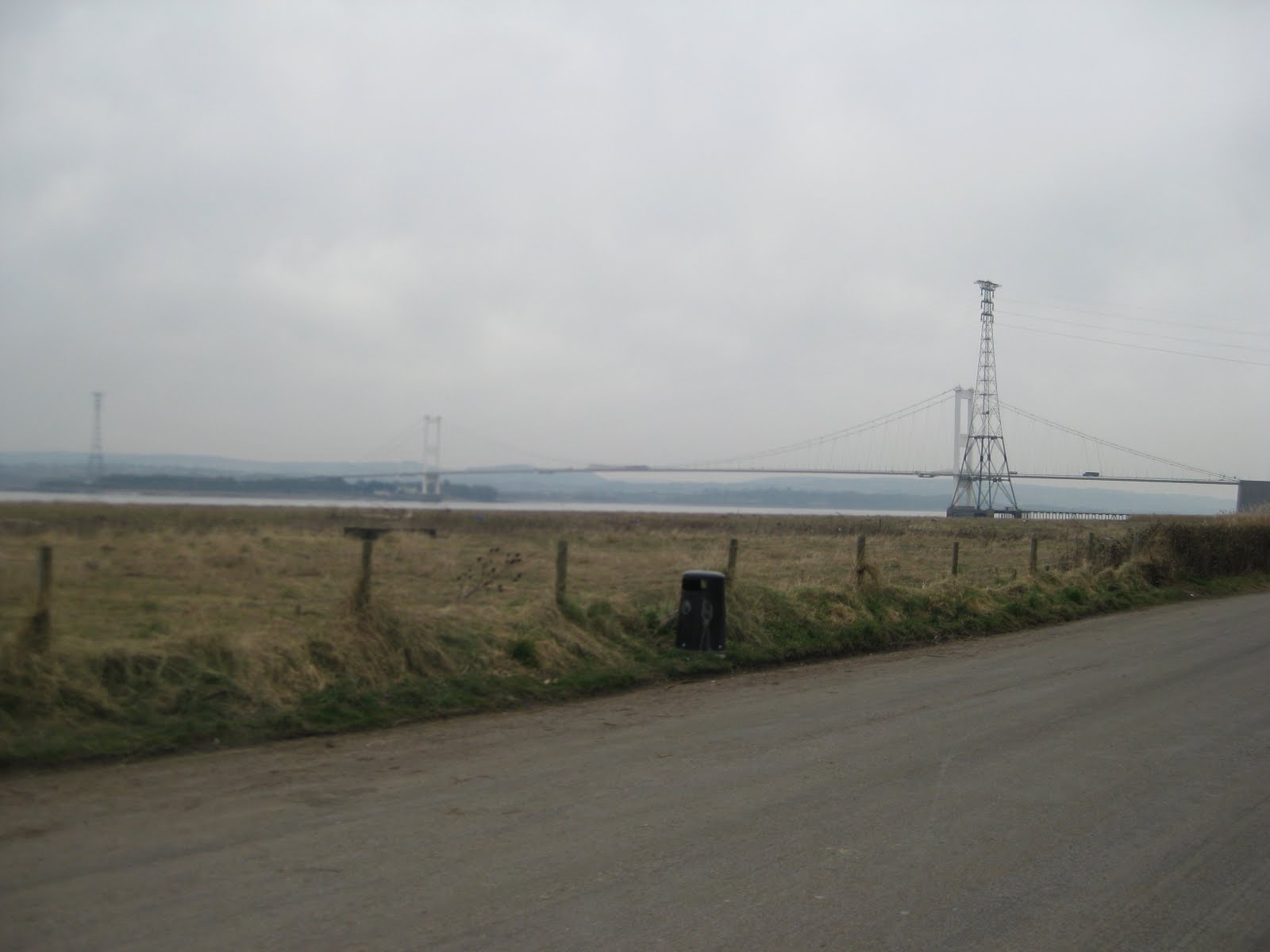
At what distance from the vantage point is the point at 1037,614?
747 inches

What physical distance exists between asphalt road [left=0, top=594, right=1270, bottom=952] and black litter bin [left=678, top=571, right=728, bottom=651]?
122 inches

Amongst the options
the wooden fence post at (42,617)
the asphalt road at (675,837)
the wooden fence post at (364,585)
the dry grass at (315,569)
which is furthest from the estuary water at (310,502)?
the asphalt road at (675,837)

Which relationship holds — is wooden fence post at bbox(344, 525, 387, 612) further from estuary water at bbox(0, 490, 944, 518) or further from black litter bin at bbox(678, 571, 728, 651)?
black litter bin at bbox(678, 571, 728, 651)

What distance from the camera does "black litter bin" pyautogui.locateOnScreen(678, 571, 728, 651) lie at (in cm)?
1298

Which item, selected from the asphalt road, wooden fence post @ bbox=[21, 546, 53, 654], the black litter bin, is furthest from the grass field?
the asphalt road

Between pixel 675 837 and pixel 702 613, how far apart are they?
7.08 metres

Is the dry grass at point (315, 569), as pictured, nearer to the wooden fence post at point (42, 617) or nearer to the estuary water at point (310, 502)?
the wooden fence post at point (42, 617)

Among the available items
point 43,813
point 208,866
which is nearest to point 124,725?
point 43,813

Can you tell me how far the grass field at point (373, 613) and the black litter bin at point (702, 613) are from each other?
0.92 feet

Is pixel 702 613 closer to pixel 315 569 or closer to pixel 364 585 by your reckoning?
pixel 364 585

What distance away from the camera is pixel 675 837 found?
596cm

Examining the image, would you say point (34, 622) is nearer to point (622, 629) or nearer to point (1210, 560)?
point (622, 629)

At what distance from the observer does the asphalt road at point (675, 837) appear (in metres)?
4.68

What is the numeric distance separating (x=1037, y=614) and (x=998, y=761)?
11.9 metres
